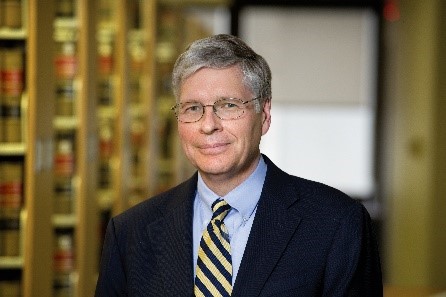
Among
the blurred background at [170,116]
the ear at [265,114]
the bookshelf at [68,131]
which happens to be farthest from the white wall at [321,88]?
the ear at [265,114]

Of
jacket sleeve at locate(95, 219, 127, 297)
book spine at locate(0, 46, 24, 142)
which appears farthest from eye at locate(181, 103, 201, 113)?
book spine at locate(0, 46, 24, 142)

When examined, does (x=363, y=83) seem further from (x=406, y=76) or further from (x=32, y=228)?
(x=32, y=228)

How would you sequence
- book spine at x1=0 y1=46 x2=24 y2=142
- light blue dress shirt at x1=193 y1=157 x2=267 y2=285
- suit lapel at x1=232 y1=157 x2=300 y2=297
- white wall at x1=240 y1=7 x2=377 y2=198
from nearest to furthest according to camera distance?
suit lapel at x1=232 y1=157 x2=300 y2=297
light blue dress shirt at x1=193 y1=157 x2=267 y2=285
book spine at x1=0 y1=46 x2=24 y2=142
white wall at x1=240 y1=7 x2=377 y2=198

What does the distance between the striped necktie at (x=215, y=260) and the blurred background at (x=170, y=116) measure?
9.73 feet

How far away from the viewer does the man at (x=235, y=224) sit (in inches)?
82.8

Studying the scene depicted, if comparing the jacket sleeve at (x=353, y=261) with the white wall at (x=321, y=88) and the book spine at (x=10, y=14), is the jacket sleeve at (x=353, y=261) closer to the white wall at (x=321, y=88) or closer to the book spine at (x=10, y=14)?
the book spine at (x=10, y=14)

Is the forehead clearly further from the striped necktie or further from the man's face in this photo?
the striped necktie

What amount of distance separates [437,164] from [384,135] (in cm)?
286

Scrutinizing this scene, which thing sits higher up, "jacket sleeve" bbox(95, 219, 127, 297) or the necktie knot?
the necktie knot

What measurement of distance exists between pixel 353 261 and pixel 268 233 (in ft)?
0.67

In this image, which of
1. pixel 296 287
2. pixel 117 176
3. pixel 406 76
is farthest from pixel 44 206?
pixel 406 76

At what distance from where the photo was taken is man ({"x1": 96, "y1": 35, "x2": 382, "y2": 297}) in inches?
82.8

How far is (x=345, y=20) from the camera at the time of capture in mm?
11156

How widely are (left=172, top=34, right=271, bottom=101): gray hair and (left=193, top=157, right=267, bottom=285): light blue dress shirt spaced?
0.23 m
